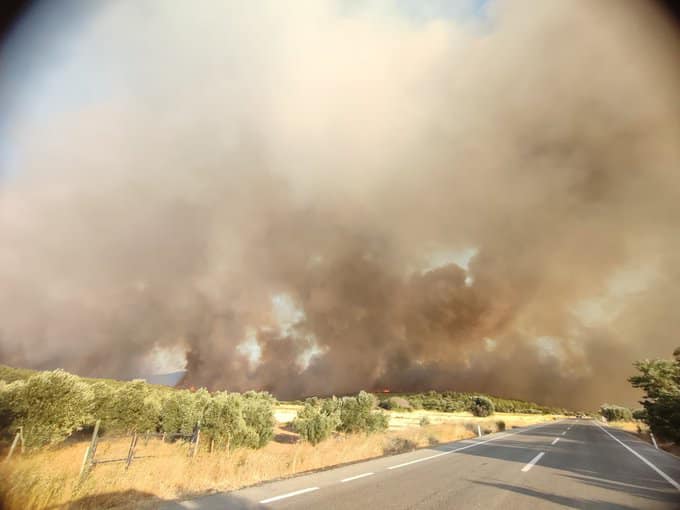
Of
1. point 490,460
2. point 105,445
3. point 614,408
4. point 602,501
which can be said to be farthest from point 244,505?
point 614,408

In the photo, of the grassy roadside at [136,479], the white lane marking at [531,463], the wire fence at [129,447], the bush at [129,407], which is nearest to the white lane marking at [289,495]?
the grassy roadside at [136,479]

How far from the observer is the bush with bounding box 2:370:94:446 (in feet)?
40.3

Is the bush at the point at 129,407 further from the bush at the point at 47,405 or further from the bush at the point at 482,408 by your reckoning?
the bush at the point at 482,408

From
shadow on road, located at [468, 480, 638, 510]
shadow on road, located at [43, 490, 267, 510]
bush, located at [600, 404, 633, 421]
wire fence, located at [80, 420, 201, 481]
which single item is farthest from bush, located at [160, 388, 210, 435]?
bush, located at [600, 404, 633, 421]

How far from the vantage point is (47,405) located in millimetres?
12750

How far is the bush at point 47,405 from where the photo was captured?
40.3 ft

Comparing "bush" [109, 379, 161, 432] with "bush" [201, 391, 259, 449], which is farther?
"bush" [201, 391, 259, 449]

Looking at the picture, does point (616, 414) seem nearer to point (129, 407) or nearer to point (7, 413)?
point (129, 407)

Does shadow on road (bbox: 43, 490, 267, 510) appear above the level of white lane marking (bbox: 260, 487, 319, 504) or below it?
below

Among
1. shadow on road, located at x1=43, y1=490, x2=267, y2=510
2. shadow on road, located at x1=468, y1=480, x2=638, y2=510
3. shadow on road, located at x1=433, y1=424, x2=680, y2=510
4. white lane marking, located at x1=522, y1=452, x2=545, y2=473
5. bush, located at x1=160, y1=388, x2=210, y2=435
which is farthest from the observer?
bush, located at x1=160, y1=388, x2=210, y2=435

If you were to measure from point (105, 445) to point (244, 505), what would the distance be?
2028 centimetres

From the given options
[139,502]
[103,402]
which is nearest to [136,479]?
[139,502]

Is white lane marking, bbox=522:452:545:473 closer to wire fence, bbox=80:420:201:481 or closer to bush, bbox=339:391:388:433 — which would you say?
wire fence, bbox=80:420:201:481

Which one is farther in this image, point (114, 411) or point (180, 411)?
point (180, 411)
